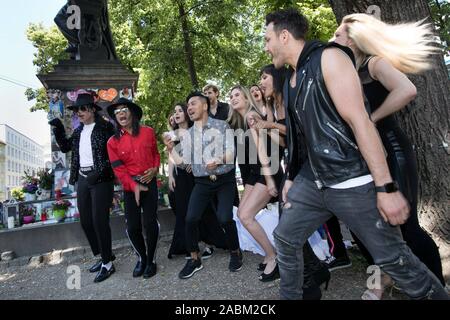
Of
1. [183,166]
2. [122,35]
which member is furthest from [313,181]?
[122,35]

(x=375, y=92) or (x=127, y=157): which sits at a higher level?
(x=375, y=92)

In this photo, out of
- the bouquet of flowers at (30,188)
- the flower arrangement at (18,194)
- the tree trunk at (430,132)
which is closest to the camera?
the tree trunk at (430,132)

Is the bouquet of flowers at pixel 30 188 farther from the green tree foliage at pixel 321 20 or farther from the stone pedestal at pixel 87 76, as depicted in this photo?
the green tree foliage at pixel 321 20

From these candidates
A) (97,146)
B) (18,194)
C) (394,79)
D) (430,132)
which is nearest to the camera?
(394,79)

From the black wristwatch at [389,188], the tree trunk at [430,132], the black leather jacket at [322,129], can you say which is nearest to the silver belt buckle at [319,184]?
the black leather jacket at [322,129]

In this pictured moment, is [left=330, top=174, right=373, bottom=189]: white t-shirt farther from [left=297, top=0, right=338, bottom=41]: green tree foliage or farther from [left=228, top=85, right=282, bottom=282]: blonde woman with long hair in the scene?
[left=297, top=0, right=338, bottom=41]: green tree foliage

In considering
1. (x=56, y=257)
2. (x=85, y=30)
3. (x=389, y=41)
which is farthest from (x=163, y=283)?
(x=85, y=30)

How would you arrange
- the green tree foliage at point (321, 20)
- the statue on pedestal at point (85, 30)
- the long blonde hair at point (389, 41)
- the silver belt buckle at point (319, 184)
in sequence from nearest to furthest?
the silver belt buckle at point (319, 184) → the long blonde hair at point (389, 41) → the statue on pedestal at point (85, 30) → the green tree foliage at point (321, 20)

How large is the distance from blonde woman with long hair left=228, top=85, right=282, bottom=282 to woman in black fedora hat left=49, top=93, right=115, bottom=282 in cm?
176

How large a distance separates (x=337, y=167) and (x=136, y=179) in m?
3.08

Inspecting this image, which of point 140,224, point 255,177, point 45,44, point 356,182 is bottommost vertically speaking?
point 140,224

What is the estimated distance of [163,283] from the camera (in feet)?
14.3

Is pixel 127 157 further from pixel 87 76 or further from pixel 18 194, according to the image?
pixel 18 194

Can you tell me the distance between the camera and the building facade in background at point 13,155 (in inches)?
3369
